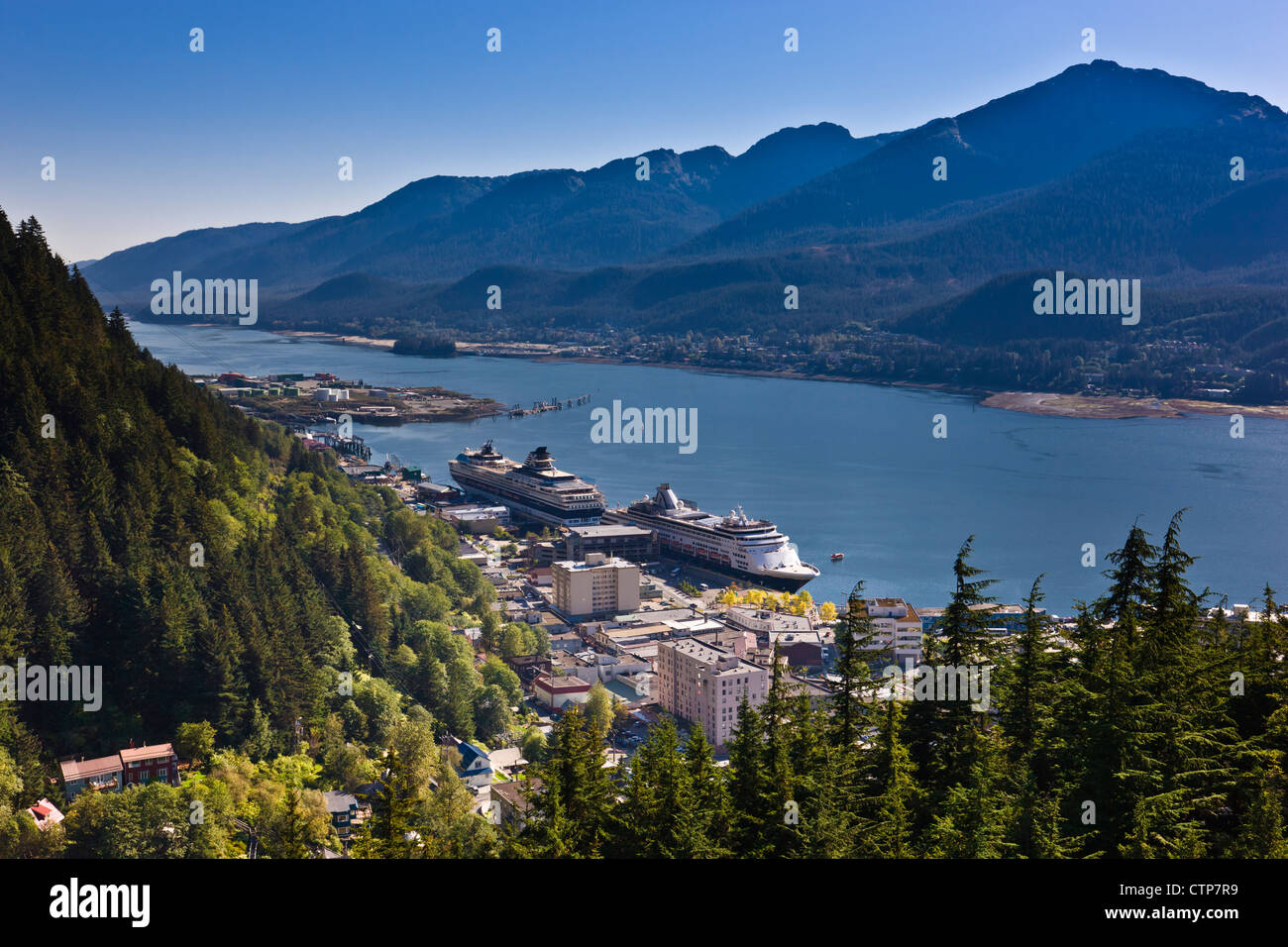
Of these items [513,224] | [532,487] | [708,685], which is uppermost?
[513,224]

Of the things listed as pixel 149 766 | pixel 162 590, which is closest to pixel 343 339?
pixel 162 590

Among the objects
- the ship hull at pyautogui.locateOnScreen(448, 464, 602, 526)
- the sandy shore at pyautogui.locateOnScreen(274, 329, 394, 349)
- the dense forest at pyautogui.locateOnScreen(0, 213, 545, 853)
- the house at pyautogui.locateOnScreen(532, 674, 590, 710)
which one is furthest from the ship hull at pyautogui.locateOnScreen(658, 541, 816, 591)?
the sandy shore at pyautogui.locateOnScreen(274, 329, 394, 349)

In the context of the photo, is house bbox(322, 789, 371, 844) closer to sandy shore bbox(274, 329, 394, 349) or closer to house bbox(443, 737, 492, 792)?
house bbox(443, 737, 492, 792)

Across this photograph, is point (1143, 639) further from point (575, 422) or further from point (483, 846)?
point (575, 422)

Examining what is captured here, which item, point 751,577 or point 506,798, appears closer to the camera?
point 506,798

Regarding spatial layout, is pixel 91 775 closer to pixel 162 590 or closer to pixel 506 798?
pixel 162 590

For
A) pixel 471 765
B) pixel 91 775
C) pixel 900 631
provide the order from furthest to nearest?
1. pixel 900 631
2. pixel 471 765
3. pixel 91 775

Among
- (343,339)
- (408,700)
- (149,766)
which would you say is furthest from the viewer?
(343,339)
